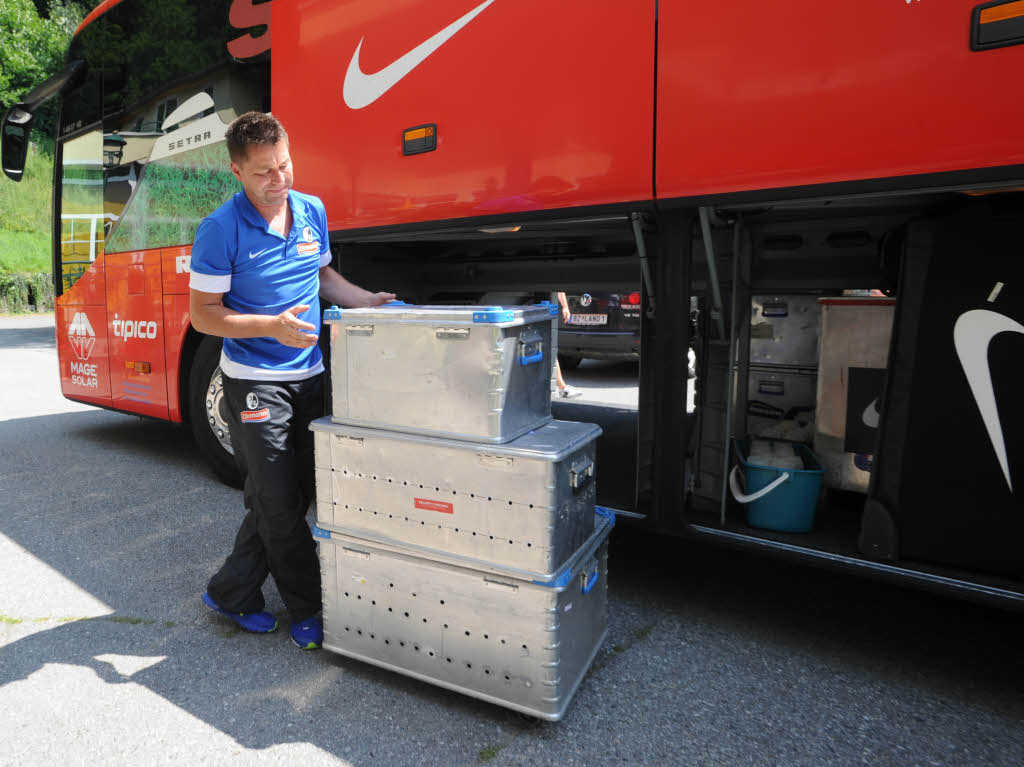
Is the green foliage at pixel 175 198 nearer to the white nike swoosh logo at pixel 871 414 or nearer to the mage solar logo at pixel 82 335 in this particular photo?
the mage solar logo at pixel 82 335

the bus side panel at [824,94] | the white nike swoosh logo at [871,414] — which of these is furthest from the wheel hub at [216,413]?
the white nike swoosh logo at [871,414]

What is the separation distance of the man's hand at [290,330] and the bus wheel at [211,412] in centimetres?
212

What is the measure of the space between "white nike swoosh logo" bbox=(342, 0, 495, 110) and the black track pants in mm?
1331

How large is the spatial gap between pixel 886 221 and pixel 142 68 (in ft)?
15.2

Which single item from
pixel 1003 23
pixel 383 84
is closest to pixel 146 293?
pixel 383 84

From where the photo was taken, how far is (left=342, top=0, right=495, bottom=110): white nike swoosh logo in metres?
2.71

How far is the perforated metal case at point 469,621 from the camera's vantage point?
200 centimetres

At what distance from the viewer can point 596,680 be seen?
2.29 meters

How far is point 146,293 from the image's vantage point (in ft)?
15.0

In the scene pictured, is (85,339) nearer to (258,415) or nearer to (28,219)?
(258,415)

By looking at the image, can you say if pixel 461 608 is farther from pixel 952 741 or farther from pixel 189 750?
pixel 952 741

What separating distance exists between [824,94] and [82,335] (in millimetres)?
5525

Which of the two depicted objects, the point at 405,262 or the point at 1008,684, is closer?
the point at 1008,684

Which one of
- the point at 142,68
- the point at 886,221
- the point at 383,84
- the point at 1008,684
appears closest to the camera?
the point at 1008,684
